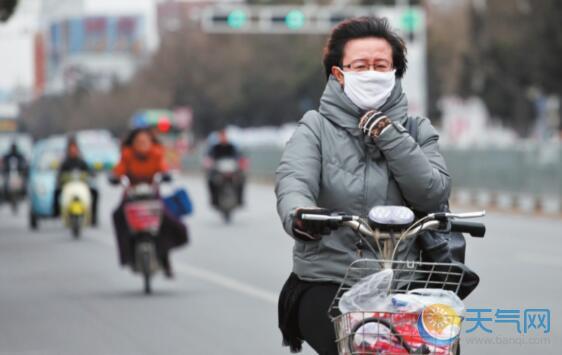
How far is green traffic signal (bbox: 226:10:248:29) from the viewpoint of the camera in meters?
39.9

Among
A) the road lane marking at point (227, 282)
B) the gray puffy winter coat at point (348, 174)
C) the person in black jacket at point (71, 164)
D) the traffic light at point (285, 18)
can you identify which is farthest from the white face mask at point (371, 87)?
the traffic light at point (285, 18)

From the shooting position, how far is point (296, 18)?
1598 inches

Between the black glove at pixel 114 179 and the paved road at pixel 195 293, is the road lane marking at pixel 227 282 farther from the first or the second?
the black glove at pixel 114 179

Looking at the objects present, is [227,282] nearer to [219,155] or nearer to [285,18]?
[219,155]

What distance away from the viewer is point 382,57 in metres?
4.92

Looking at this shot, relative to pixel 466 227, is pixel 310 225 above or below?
above

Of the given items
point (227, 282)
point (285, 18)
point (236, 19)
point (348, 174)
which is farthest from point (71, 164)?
point (285, 18)

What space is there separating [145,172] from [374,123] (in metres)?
10.1

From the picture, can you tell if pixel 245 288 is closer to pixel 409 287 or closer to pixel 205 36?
pixel 409 287

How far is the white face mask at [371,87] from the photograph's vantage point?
474 centimetres

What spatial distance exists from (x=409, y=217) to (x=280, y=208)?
49 centimetres

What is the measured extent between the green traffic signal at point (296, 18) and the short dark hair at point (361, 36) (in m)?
35.7

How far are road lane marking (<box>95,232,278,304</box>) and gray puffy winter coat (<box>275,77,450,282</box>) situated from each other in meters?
7.87

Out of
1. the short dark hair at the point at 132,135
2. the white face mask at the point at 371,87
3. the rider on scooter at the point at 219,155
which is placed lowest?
the rider on scooter at the point at 219,155
